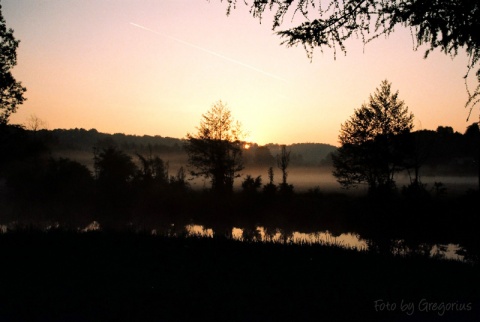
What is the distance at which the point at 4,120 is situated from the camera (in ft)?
68.4

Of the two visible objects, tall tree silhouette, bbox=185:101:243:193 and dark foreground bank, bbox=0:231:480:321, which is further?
tall tree silhouette, bbox=185:101:243:193

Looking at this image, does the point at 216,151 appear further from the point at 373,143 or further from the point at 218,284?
the point at 218,284

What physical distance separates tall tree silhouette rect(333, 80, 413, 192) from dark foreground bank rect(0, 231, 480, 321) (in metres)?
25.1

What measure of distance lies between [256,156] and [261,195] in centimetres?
10750

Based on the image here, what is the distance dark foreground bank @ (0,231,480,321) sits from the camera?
586 centimetres

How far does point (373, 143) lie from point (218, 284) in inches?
1201

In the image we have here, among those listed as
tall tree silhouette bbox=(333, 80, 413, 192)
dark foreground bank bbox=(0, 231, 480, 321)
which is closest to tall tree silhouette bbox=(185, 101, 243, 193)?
tall tree silhouette bbox=(333, 80, 413, 192)

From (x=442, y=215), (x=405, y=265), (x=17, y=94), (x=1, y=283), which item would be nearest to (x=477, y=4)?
(x=405, y=265)

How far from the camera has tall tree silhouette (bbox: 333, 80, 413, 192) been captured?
34.3 metres

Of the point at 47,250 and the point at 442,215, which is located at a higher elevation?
the point at 47,250

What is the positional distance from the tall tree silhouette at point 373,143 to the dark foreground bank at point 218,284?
25133 mm

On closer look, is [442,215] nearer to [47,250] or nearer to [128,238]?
[128,238]

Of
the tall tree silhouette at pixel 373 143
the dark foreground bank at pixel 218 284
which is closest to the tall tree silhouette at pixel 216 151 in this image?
the tall tree silhouette at pixel 373 143

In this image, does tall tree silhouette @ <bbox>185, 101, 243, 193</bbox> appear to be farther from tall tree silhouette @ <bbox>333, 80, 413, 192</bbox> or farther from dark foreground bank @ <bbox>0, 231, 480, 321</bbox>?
dark foreground bank @ <bbox>0, 231, 480, 321</bbox>
